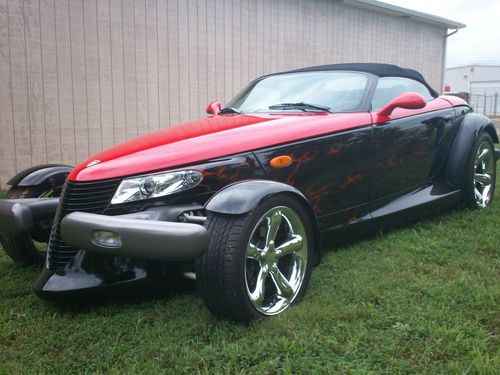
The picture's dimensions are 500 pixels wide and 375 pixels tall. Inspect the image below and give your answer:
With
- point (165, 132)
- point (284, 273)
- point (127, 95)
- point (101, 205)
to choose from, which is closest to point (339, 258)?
point (284, 273)

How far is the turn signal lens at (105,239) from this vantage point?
7.63 ft

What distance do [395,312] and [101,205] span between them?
1.59 m

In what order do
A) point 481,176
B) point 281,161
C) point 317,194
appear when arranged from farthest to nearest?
1. point 481,176
2. point 317,194
3. point 281,161

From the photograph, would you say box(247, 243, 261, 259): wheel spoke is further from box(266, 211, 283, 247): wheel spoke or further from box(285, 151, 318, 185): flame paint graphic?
box(285, 151, 318, 185): flame paint graphic

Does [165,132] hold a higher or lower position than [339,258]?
higher

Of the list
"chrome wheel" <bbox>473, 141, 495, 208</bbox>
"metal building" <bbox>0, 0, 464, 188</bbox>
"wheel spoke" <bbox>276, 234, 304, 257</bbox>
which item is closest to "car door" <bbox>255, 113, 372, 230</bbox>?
"wheel spoke" <bbox>276, 234, 304, 257</bbox>

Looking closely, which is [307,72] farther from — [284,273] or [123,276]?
[123,276]

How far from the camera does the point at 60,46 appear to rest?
652 centimetres

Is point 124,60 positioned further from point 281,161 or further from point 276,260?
point 276,260

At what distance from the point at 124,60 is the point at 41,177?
386 centimetres

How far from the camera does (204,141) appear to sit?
2.86 m

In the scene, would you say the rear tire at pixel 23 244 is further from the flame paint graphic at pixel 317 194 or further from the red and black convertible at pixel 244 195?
the flame paint graphic at pixel 317 194

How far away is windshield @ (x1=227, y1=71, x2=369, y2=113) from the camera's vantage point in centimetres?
371

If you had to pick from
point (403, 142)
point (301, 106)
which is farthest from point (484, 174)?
point (301, 106)
